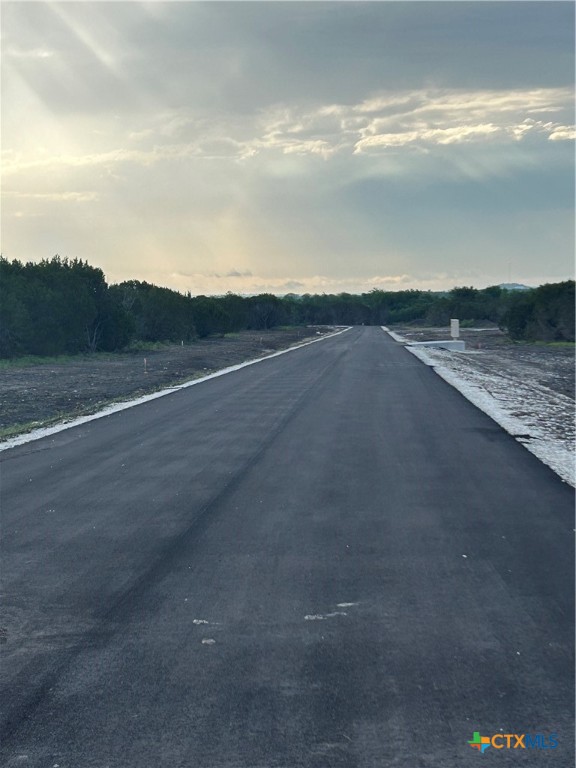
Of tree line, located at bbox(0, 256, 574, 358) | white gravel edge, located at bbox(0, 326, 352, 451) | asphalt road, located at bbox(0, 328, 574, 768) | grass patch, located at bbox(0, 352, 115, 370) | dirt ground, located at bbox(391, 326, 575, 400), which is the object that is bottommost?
dirt ground, located at bbox(391, 326, 575, 400)

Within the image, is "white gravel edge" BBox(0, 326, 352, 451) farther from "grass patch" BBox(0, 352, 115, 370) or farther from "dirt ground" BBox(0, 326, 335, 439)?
"grass patch" BBox(0, 352, 115, 370)

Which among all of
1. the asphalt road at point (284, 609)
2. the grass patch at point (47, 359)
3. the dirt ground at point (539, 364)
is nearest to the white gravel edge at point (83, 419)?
the asphalt road at point (284, 609)

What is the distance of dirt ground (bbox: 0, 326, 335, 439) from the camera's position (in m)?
19.7

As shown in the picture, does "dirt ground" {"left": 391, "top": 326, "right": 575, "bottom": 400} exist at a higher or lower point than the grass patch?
lower

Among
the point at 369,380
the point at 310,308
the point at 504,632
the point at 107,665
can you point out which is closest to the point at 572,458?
the point at 504,632

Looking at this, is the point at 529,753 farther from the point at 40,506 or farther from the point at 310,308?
the point at 310,308

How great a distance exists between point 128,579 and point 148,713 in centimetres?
241

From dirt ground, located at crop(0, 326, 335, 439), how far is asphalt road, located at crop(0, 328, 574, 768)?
724 centimetres

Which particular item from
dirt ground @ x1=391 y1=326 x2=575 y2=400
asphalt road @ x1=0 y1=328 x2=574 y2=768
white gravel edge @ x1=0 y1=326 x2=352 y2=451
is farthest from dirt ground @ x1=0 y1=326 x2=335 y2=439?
dirt ground @ x1=391 y1=326 x2=575 y2=400

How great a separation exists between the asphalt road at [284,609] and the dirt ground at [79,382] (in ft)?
23.7

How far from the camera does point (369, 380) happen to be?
26562mm

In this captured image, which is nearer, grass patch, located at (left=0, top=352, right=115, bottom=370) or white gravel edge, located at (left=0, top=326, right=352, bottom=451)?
white gravel edge, located at (left=0, top=326, right=352, bottom=451)

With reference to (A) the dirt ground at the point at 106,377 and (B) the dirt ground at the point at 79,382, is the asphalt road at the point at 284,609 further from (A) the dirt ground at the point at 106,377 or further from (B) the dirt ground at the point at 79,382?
(A) the dirt ground at the point at 106,377

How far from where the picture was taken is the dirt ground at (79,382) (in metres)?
19.7
